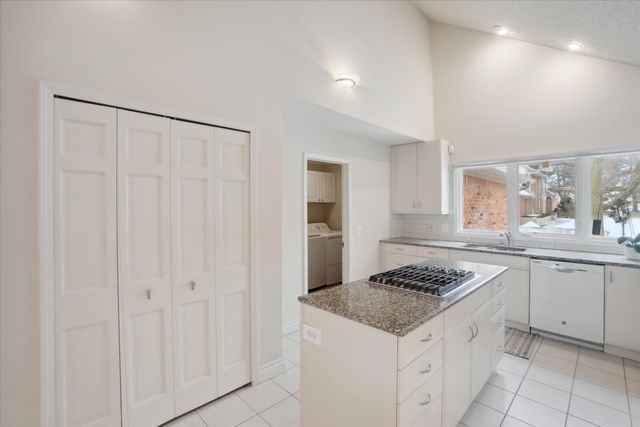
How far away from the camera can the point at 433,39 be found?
469 centimetres

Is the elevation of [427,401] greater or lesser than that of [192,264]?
lesser

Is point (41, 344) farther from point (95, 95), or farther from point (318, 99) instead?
point (318, 99)

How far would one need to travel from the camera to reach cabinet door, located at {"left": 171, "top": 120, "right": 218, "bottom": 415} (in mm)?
2031

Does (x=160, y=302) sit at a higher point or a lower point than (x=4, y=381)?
higher

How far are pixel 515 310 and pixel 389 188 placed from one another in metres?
2.40

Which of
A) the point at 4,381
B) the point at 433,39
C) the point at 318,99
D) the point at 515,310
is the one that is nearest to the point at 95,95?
the point at 4,381

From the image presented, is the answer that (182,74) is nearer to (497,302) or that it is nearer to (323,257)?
(497,302)

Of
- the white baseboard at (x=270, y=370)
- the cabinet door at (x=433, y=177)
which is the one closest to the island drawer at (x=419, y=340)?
the white baseboard at (x=270, y=370)

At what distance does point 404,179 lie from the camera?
4770 millimetres

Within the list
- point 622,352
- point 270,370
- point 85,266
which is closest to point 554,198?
point 622,352

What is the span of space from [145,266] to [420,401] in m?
1.77

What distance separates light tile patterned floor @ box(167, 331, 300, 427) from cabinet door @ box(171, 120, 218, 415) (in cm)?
8

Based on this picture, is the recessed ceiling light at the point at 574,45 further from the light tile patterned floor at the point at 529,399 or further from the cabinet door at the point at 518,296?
the light tile patterned floor at the point at 529,399

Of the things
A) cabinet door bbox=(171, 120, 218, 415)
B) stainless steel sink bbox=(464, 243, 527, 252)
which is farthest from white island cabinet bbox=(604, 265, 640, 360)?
cabinet door bbox=(171, 120, 218, 415)
